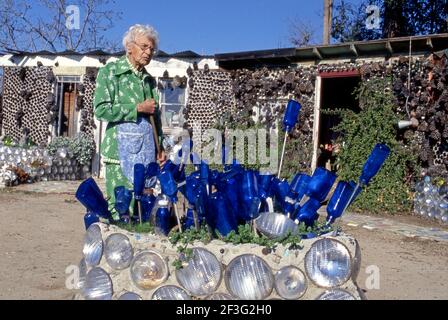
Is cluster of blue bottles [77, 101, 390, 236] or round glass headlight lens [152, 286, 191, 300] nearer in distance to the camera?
round glass headlight lens [152, 286, 191, 300]

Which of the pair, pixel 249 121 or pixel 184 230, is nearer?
pixel 184 230

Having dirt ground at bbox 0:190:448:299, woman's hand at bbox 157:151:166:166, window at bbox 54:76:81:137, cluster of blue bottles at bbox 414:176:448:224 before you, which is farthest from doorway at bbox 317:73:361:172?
woman's hand at bbox 157:151:166:166

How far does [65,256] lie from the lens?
450 centimetres

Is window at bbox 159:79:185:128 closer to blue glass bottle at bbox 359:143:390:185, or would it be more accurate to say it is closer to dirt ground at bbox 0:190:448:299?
dirt ground at bbox 0:190:448:299

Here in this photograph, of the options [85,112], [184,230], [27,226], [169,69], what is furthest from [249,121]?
[184,230]

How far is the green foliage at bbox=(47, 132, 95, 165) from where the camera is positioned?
10.5 metres

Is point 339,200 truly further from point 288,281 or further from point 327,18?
point 327,18

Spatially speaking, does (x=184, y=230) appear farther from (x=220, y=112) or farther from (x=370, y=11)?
(x=370, y=11)

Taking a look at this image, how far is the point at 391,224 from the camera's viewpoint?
693cm

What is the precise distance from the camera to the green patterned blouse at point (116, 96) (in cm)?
286

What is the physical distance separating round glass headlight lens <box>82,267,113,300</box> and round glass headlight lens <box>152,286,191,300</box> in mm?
216

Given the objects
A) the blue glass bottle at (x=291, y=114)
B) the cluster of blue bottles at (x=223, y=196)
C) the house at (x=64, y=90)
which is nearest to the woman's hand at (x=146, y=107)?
the cluster of blue bottles at (x=223, y=196)

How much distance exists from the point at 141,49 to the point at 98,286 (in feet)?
4.49
